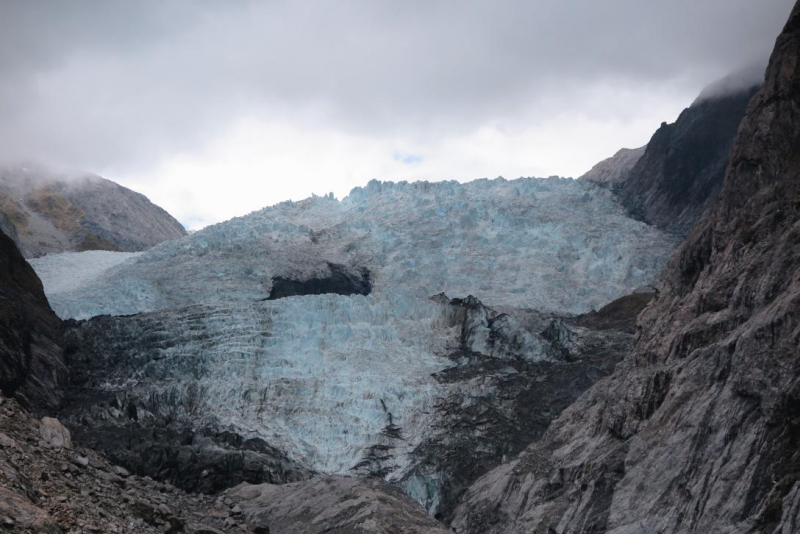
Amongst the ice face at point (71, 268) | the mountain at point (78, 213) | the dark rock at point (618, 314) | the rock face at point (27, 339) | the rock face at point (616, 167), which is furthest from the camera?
the mountain at point (78, 213)

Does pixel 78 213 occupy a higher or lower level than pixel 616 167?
higher

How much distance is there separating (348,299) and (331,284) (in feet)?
45.0

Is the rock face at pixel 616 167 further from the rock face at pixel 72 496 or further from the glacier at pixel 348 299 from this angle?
the rock face at pixel 72 496

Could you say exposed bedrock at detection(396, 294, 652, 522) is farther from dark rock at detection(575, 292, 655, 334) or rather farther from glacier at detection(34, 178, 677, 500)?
glacier at detection(34, 178, 677, 500)

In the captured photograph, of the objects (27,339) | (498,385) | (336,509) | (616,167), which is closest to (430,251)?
(498,385)

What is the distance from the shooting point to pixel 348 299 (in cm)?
4644

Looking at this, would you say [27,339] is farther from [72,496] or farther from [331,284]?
[331,284]

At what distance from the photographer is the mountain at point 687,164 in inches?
2972

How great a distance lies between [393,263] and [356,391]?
993 inches

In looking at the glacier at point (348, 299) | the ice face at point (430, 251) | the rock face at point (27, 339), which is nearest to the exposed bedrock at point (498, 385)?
the glacier at point (348, 299)

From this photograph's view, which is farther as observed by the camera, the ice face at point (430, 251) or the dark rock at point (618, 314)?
the ice face at point (430, 251)

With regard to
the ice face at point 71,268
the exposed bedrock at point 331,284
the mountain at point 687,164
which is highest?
the mountain at point 687,164

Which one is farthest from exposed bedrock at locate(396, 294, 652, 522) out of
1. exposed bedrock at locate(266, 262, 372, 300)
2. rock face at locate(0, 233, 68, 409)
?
rock face at locate(0, 233, 68, 409)

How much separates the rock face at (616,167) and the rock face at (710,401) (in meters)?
60.9
